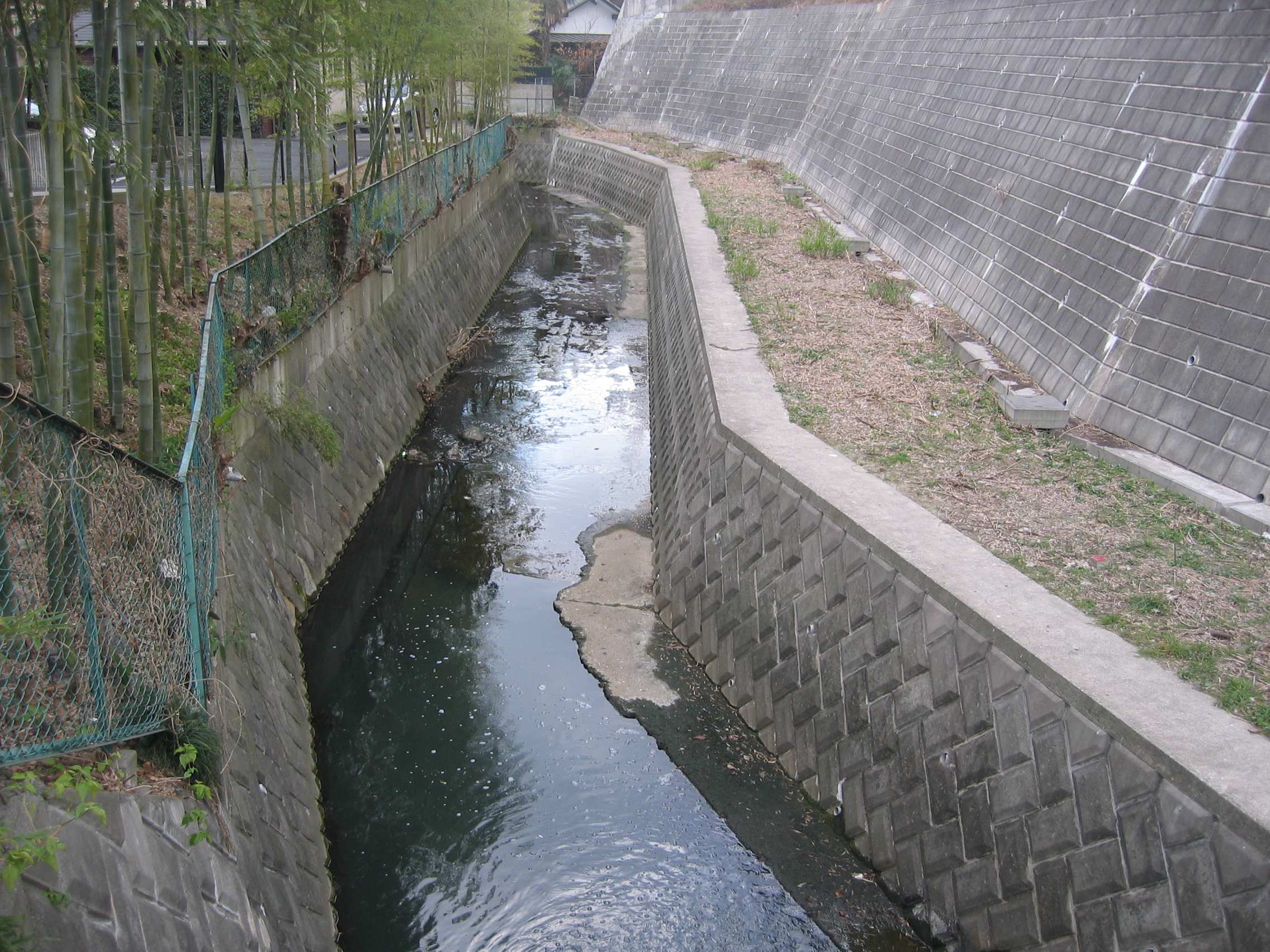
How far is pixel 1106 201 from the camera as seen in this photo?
8516 millimetres

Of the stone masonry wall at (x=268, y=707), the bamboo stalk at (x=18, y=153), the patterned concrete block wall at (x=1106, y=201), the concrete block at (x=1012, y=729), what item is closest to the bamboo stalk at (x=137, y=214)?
the bamboo stalk at (x=18, y=153)

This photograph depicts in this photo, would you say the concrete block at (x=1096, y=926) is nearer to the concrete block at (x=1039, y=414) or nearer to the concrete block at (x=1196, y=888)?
the concrete block at (x=1196, y=888)

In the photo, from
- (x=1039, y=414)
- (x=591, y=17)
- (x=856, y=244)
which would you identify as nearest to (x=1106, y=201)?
(x=1039, y=414)

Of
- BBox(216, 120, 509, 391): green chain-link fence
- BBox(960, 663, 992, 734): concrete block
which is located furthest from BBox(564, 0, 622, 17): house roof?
BBox(960, 663, 992, 734): concrete block

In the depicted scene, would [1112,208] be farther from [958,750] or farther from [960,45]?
[960,45]

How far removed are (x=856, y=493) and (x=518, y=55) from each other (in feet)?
96.2

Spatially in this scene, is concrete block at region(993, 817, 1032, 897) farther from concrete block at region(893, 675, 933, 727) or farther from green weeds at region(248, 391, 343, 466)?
green weeds at region(248, 391, 343, 466)

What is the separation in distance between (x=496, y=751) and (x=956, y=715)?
302 cm

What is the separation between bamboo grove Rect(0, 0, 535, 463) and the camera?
4.58 meters

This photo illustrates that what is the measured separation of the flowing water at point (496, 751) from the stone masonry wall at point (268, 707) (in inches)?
12.3

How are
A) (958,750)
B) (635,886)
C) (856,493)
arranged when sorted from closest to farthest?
(958,750), (635,886), (856,493)

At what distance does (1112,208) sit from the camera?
835 centimetres

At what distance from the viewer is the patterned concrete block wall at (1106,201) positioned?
21.9 feet

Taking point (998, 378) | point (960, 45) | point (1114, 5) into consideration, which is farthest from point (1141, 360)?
point (960, 45)
